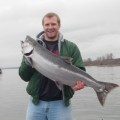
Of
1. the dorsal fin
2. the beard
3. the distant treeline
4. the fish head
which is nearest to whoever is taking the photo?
the fish head

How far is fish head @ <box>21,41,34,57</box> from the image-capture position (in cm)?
685

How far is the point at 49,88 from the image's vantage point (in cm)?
732

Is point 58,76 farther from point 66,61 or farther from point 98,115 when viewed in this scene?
point 98,115

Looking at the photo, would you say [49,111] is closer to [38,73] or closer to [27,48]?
[38,73]

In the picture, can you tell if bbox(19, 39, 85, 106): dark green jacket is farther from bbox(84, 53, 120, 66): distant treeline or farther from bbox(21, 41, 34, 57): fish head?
bbox(84, 53, 120, 66): distant treeline

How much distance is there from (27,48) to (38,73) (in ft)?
2.40

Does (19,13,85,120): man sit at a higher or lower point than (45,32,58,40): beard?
lower

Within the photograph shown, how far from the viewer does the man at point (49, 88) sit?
7.31 m

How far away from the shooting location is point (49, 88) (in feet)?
24.0

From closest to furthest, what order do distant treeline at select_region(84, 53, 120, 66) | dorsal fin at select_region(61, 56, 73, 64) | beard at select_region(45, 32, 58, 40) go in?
dorsal fin at select_region(61, 56, 73, 64), beard at select_region(45, 32, 58, 40), distant treeline at select_region(84, 53, 120, 66)

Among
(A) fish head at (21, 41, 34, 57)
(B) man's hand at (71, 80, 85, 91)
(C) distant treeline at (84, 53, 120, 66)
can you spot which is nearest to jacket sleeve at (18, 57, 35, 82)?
(A) fish head at (21, 41, 34, 57)

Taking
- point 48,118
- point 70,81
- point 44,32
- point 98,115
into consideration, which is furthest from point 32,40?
point 98,115

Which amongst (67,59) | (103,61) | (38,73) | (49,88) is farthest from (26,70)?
(103,61)

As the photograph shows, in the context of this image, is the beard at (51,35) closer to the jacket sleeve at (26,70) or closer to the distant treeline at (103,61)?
the jacket sleeve at (26,70)
